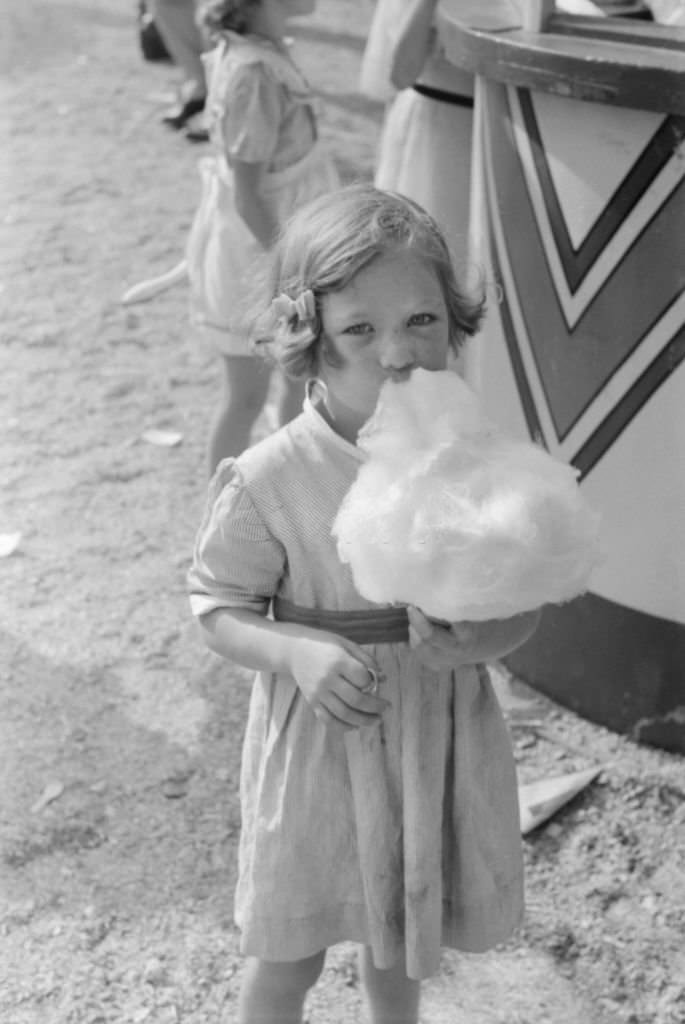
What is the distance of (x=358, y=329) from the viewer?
2.06 m

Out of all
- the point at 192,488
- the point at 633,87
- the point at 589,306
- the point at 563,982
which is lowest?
the point at 192,488

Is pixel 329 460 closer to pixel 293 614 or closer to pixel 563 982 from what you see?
pixel 293 614

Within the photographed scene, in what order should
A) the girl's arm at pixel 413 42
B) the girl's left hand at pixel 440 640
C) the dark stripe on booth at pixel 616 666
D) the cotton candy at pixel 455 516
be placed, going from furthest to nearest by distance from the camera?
the girl's arm at pixel 413 42
the dark stripe on booth at pixel 616 666
the girl's left hand at pixel 440 640
the cotton candy at pixel 455 516

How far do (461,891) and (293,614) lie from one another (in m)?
0.49

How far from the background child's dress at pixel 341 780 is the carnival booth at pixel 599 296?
43.1 inches

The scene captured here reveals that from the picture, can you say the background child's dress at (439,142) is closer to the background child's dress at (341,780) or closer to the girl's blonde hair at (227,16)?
the girl's blonde hair at (227,16)

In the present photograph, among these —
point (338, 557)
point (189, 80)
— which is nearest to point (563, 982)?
point (338, 557)

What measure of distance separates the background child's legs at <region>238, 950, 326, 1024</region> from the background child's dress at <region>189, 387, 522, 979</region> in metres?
0.13

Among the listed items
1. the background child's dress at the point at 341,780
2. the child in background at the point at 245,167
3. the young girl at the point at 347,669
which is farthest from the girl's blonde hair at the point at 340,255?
the child in background at the point at 245,167

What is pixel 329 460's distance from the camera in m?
2.15

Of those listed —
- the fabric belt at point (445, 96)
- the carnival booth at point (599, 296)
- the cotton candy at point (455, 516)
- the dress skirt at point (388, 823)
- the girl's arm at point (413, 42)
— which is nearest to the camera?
the cotton candy at point (455, 516)

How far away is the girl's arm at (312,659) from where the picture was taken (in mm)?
1997

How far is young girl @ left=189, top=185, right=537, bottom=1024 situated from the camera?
2055 mm

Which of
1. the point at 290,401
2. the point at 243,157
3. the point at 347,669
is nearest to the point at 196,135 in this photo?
the point at 290,401
